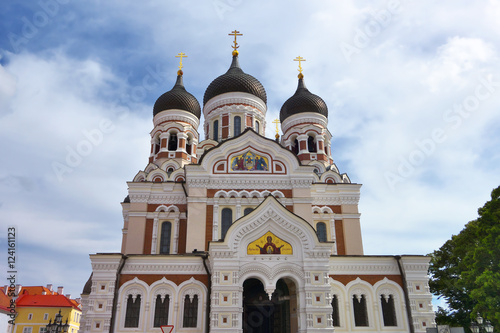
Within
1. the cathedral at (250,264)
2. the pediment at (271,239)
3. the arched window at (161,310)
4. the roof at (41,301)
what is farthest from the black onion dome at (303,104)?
the roof at (41,301)

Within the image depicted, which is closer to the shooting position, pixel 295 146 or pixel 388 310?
pixel 388 310

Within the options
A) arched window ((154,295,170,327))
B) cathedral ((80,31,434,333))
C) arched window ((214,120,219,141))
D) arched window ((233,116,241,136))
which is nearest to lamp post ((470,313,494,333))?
cathedral ((80,31,434,333))

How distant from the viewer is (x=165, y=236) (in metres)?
21.1

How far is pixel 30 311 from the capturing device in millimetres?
39812

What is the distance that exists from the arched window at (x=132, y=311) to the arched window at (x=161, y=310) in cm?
67

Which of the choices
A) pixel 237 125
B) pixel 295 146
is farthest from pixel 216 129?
pixel 295 146

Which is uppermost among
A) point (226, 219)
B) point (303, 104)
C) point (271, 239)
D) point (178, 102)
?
point (303, 104)

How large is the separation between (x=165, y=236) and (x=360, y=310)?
1051 cm

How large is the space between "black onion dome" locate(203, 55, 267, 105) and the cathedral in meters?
6.16

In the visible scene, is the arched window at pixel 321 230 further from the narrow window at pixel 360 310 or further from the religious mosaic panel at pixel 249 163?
the narrow window at pixel 360 310

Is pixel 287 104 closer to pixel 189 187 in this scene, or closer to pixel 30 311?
pixel 189 187

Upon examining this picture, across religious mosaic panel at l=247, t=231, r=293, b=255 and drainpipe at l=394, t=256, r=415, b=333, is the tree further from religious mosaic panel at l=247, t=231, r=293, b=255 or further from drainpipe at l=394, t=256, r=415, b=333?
religious mosaic panel at l=247, t=231, r=293, b=255

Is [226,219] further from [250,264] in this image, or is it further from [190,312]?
[190,312]

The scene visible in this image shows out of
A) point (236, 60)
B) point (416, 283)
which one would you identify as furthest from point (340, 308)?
point (236, 60)
